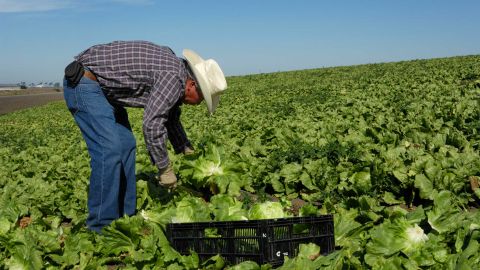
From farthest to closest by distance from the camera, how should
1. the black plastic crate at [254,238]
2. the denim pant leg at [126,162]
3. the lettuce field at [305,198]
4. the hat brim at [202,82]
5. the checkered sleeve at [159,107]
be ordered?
the denim pant leg at [126,162] → the hat brim at [202,82] → the checkered sleeve at [159,107] → the lettuce field at [305,198] → the black plastic crate at [254,238]

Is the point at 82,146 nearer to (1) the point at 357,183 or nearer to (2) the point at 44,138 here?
(2) the point at 44,138

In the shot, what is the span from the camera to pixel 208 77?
4102 millimetres

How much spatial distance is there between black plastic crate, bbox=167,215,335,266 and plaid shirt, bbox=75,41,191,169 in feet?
2.58

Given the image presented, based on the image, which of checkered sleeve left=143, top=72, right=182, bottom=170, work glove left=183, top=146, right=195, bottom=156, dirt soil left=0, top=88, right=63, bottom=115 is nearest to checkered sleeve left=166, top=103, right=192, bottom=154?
work glove left=183, top=146, right=195, bottom=156

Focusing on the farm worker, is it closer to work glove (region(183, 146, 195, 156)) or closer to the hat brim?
the hat brim

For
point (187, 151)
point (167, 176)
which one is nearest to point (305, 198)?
point (187, 151)

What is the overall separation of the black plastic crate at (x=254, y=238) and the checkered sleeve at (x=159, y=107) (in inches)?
29.1

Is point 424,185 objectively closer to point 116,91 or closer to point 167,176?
point 167,176

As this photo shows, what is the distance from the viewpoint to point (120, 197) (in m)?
4.72

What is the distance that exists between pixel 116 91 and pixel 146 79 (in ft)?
1.15

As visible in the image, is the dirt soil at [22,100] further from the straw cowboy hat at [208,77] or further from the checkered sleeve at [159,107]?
the checkered sleeve at [159,107]

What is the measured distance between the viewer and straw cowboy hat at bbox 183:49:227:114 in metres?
4.02

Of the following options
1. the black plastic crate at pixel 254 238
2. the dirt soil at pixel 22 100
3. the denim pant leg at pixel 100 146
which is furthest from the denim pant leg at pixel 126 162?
the dirt soil at pixel 22 100

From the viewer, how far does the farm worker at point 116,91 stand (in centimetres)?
403
